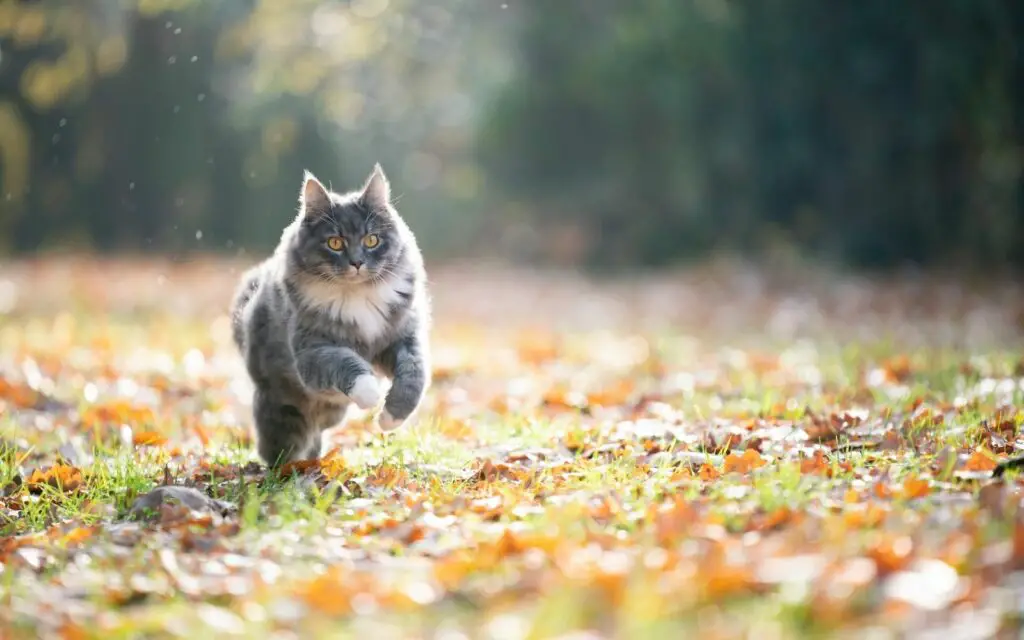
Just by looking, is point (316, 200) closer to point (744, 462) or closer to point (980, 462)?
point (744, 462)

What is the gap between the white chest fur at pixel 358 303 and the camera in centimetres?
441

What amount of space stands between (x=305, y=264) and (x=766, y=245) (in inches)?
535

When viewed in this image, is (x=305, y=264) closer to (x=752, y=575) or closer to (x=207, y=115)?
(x=752, y=575)

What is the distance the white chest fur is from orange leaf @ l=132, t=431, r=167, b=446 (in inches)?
56.2

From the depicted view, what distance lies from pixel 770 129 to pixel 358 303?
13727 mm

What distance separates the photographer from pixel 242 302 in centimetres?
509

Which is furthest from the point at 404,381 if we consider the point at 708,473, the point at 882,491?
the point at 882,491

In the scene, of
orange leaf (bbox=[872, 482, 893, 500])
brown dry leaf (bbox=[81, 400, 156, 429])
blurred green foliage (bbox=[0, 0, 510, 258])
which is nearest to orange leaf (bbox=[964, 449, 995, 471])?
orange leaf (bbox=[872, 482, 893, 500])

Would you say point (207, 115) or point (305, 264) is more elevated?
point (207, 115)

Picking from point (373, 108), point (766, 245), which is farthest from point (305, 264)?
point (373, 108)

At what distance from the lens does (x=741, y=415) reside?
5359 millimetres

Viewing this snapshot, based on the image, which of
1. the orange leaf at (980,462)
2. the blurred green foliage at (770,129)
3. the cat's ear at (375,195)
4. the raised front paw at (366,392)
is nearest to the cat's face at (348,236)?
the cat's ear at (375,195)

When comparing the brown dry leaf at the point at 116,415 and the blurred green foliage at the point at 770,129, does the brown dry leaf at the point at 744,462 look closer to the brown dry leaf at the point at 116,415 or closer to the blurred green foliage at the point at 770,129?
the brown dry leaf at the point at 116,415

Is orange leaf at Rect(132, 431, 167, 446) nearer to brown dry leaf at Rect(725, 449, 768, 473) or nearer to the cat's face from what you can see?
the cat's face
